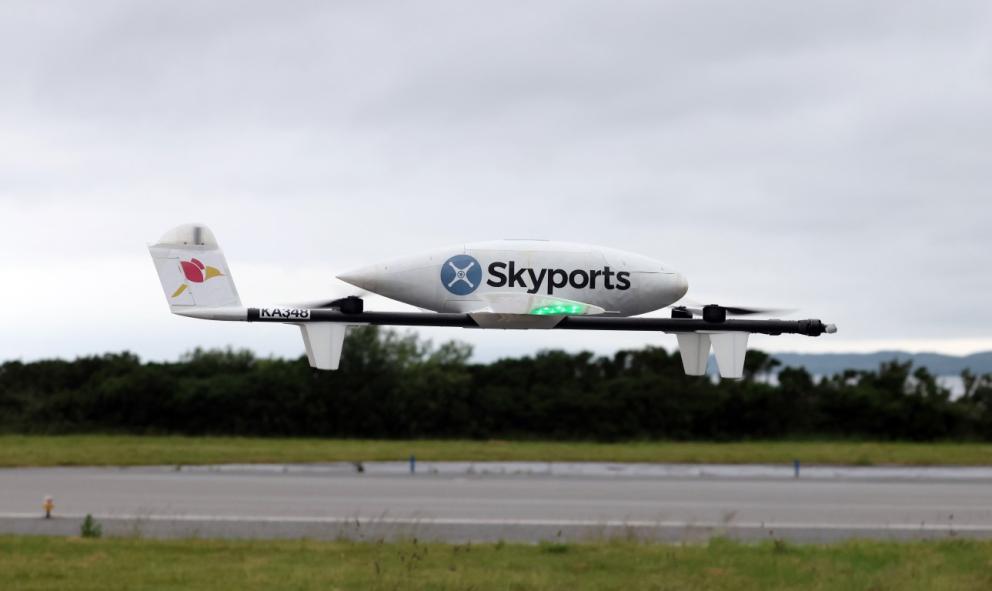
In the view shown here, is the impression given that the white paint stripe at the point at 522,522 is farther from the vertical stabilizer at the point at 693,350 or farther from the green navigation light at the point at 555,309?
the green navigation light at the point at 555,309

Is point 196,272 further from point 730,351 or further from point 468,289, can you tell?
point 730,351

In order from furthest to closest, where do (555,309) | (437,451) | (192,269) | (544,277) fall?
1. (437,451)
2. (192,269)
3. (544,277)
4. (555,309)

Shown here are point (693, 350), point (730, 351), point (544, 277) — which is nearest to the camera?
point (544, 277)

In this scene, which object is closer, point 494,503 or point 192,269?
point 192,269

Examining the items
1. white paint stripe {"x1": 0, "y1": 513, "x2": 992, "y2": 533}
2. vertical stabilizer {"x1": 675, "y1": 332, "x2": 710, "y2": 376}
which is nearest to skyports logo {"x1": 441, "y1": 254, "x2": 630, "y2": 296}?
vertical stabilizer {"x1": 675, "y1": 332, "x2": 710, "y2": 376}

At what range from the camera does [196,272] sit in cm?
492

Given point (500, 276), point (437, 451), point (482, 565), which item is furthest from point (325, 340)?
point (437, 451)

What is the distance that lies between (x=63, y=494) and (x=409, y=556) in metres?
35.6

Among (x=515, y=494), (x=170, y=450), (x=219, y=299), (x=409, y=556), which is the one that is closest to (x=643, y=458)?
(x=515, y=494)

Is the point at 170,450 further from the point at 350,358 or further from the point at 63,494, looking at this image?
the point at 350,358

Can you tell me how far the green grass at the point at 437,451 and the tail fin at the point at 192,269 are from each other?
8050 centimetres

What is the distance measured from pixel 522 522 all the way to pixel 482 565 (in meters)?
18.7

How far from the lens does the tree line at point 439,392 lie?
15930 millimetres

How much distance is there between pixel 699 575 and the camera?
107ft
